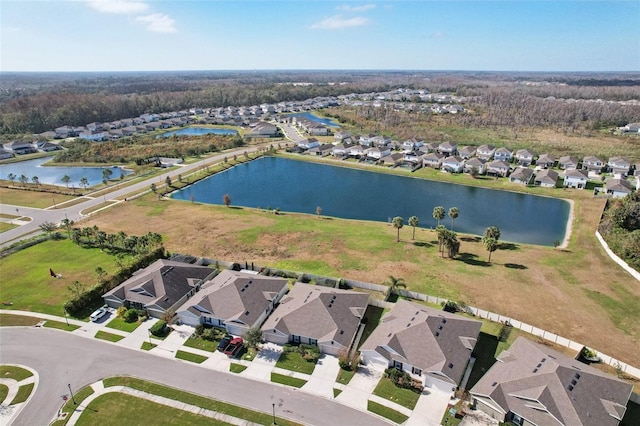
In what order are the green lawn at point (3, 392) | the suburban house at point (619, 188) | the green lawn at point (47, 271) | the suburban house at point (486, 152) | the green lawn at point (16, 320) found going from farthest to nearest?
the suburban house at point (486, 152), the suburban house at point (619, 188), the green lawn at point (47, 271), the green lawn at point (16, 320), the green lawn at point (3, 392)

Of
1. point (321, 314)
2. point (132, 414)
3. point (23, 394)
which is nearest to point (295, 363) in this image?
point (321, 314)

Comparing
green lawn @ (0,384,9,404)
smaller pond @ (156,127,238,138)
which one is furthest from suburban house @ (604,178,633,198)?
smaller pond @ (156,127,238,138)

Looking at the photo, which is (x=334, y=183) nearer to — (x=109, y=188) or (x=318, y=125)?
(x=109, y=188)

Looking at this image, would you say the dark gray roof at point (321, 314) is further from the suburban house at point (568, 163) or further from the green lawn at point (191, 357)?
the suburban house at point (568, 163)

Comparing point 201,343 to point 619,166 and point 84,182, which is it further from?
point 619,166

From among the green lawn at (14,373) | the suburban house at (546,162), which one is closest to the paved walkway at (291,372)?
the green lawn at (14,373)

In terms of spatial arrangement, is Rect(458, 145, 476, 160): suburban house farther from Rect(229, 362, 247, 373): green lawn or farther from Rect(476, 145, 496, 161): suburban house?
Rect(229, 362, 247, 373): green lawn
